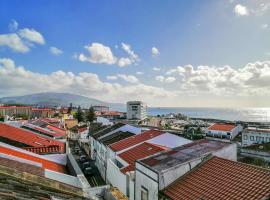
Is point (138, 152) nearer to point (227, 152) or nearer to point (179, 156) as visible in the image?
point (179, 156)

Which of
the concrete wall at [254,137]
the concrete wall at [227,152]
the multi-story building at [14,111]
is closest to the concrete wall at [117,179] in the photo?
the concrete wall at [227,152]

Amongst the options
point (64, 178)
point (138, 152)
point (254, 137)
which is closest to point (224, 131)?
point (254, 137)

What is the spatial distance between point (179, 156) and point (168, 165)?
1.86 m

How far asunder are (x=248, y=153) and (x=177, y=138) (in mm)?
29292

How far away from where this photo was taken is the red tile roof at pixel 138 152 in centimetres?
2378

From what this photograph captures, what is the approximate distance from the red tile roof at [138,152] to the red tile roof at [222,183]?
9051mm

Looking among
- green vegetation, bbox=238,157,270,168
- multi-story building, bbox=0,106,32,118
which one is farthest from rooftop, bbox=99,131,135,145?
multi-story building, bbox=0,106,32,118

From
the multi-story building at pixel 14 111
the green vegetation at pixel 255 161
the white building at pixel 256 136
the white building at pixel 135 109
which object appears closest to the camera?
the green vegetation at pixel 255 161

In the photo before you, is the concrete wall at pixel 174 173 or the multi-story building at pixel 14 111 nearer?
the concrete wall at pixel 174 173

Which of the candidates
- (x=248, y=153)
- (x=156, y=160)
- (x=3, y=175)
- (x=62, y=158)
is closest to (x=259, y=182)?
(x=156, y=160)

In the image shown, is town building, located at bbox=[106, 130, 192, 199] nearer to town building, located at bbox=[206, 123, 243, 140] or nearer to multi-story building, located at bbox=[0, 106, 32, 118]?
town building, located at bbox=[206, 123, 243, 140]

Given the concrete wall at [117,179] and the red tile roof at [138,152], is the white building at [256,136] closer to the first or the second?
the red tile roof at [138,152]

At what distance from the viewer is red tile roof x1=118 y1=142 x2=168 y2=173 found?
2378cm

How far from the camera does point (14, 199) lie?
4680mm
